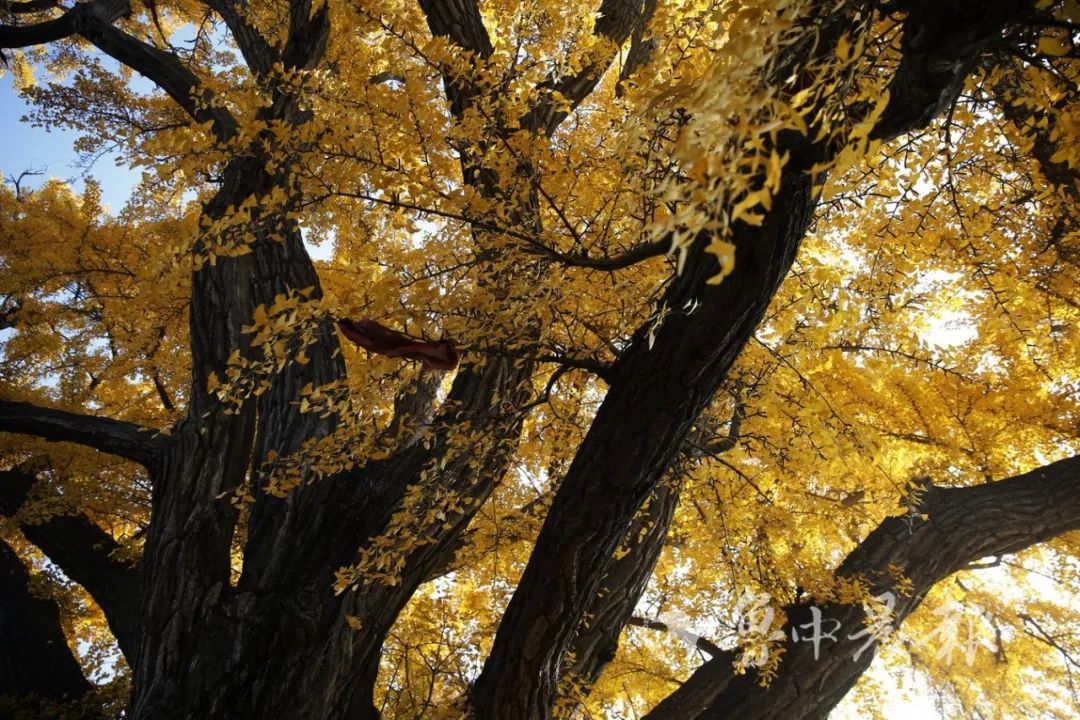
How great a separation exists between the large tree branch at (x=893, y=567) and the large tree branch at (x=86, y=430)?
3659mm

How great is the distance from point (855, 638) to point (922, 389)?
2188 mm

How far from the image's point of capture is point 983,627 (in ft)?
23.3

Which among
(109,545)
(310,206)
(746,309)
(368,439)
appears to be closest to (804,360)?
(746,309)

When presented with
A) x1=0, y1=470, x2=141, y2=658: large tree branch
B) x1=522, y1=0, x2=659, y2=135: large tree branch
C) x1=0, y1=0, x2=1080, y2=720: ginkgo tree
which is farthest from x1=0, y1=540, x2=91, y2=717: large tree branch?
x1=522, y1=0, x2=659, y2=135: large tree branch

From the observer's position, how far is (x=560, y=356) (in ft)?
8.95

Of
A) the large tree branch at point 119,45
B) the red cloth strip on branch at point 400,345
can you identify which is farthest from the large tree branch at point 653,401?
the large tree branch at point 119,45

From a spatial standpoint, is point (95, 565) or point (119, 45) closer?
point (119, 45)

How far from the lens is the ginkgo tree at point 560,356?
1823 millimetres

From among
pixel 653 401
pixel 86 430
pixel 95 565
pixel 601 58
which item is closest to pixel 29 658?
pixel 95 565

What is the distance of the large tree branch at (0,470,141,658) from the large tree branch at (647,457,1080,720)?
381 centimetres

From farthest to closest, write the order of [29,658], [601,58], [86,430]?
Answer: [29,658]
[86,430]
[601,58]

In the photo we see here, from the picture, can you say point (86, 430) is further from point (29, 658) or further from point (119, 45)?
point (119, 45)

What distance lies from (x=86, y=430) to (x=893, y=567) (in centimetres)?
525

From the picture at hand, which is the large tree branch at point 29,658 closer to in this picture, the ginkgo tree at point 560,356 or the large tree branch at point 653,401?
the ginkgo tree at point 560,356
